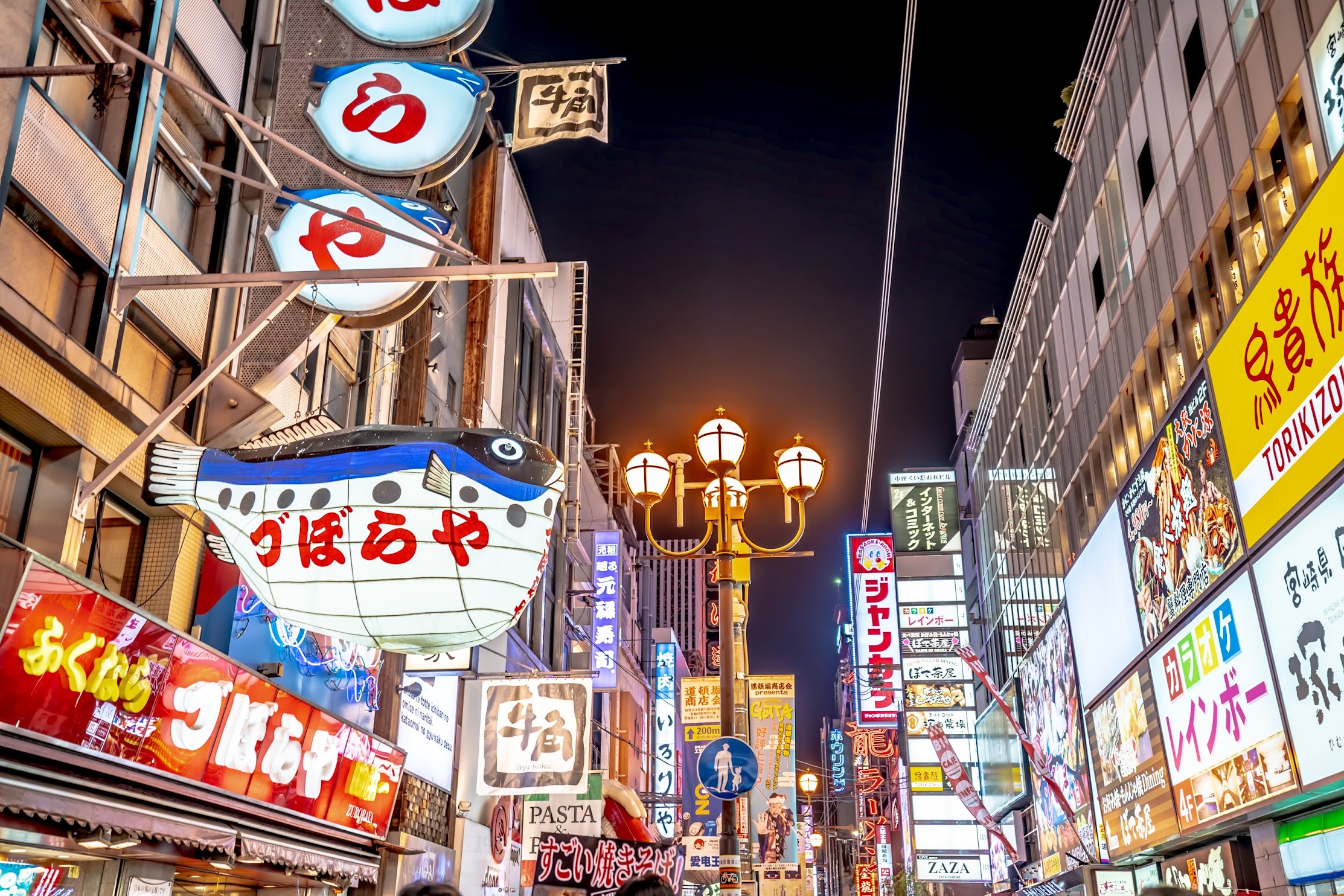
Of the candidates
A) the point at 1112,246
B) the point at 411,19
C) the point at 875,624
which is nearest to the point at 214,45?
the point at 411,19

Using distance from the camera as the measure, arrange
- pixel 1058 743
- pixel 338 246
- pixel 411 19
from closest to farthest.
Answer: pixel 338 246 < pixel 411 19 < pixel 1058 743

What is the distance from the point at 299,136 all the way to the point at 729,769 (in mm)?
9219

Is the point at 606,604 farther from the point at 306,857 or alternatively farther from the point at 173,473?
the point at 173,473

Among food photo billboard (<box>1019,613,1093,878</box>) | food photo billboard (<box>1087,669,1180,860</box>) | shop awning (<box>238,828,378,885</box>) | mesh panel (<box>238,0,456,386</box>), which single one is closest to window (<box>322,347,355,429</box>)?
mesh panel (<box>238,0,456,386</box>)

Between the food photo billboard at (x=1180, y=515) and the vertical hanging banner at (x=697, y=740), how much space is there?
882cm

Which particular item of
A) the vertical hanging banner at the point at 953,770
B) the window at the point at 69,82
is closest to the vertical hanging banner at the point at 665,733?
the vertical hanging banner at the point at 953,770

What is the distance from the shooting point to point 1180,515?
59.9 ft

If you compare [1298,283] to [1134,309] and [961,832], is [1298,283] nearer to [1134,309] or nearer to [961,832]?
[1134,309]

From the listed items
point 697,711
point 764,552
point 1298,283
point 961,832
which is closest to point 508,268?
point 764,552

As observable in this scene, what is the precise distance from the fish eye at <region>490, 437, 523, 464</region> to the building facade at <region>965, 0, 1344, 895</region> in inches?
376

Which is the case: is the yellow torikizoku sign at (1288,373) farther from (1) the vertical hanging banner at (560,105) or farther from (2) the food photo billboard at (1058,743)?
(2) the food photo billboard at (1058,743)

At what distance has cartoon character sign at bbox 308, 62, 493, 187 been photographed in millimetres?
12711

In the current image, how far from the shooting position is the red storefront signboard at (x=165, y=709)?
25.9 ft

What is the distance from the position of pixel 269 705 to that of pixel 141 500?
261cm
